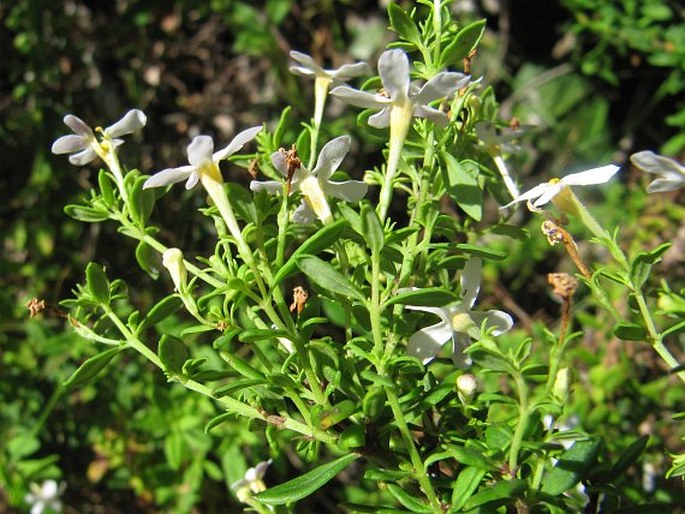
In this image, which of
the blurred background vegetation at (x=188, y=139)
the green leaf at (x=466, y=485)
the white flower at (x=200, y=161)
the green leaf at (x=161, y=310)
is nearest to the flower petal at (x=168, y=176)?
the white flower at (x=200, y=161)

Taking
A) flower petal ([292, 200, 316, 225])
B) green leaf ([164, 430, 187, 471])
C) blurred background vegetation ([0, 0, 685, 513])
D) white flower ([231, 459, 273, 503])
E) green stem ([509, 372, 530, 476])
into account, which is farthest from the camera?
blurred background vegetation ([0, 0, 685, 513])

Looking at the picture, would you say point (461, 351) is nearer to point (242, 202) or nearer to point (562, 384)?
point (562, 384)

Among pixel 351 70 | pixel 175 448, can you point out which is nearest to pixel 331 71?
pixel 351 70

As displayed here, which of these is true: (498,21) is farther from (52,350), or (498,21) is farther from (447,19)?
(447,19)

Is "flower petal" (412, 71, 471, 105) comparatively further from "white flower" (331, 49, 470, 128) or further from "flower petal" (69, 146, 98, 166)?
"flower petal" (69, 146, 98, 166)

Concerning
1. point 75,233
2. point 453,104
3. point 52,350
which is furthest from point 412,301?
point 75,233

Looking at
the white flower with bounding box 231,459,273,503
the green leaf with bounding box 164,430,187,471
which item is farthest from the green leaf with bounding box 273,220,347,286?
the green leaf with bounding box 164,430,187,471
